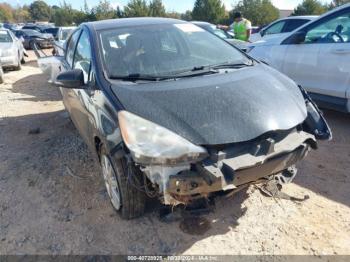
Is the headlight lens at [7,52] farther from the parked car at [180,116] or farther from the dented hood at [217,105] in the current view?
the dented hood at [217,105]

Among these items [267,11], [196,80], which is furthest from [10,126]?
[267,11]

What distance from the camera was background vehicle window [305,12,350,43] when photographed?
4668 millimetres

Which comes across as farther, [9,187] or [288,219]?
[9,187]

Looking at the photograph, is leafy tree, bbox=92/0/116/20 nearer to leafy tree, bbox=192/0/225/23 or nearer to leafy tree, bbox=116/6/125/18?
leafy tree, bbox=116/6/125/18

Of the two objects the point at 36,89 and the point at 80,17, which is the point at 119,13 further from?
the point at 36,89

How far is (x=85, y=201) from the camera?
10.6 feet

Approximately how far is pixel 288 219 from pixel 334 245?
402 millimetres

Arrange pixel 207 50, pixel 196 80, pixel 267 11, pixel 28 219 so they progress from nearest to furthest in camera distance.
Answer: pixel 196 80
pixel 28 219
pixel 207 50
pixel 267 11

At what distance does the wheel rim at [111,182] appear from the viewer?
113 inches

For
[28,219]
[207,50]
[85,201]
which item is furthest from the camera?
[207,50]

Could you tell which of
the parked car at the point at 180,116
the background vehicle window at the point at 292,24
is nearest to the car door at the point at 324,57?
the parked car at the point at 180,116

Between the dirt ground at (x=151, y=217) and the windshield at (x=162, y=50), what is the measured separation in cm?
125

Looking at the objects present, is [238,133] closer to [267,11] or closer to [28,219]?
[28,219]

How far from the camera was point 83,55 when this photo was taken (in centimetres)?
359
